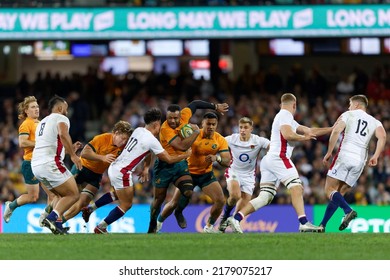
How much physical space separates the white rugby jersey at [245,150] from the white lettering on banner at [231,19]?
11.4 m

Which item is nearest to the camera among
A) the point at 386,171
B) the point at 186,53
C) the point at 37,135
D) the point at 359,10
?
the point at 37,135

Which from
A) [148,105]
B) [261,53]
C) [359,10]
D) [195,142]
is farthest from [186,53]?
[195,142]

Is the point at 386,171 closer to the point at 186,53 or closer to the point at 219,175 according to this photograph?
the point at 219,175

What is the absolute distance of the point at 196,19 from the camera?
31.4 m

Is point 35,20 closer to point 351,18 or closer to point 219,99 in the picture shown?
point 219,99

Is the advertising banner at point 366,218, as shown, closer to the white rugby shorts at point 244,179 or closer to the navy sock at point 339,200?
the white rugby shorts at point 244,179

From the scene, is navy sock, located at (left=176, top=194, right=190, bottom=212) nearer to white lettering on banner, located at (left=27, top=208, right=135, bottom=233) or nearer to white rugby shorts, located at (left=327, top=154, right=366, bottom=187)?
white rugby shorts, located at (left=327, top=154, right=366, bottom=187)

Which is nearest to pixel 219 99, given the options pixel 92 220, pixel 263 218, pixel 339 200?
pixel 263 218

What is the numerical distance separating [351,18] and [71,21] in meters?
7.31

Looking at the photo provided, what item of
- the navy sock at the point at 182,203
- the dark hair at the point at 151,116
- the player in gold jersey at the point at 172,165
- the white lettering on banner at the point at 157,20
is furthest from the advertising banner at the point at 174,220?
the dark hair at the point at 151,116

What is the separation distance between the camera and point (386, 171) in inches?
1154

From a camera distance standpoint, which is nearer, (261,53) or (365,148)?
(365,148)

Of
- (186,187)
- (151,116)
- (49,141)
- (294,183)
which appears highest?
(151,116)

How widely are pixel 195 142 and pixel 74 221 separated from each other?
777cm
